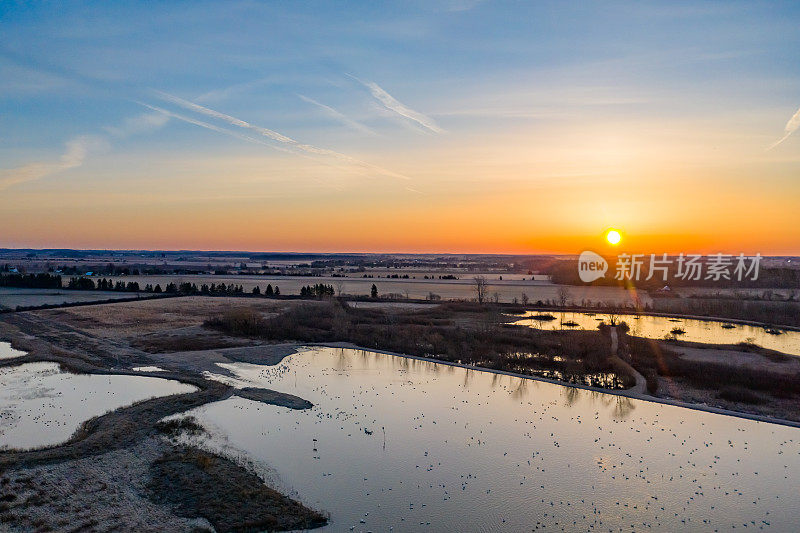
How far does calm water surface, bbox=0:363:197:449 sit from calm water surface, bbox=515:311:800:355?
21.8m

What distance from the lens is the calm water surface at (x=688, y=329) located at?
1102 inches

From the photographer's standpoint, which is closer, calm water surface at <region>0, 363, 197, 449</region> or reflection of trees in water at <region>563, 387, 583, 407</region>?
calm water surface at <region>0, 363, 197, 449</region>

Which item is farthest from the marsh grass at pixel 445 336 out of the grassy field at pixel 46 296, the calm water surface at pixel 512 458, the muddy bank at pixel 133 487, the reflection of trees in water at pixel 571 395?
the grassy field at pixel 46 296

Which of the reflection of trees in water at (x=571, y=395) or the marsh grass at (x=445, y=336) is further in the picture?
the marsh grass at (x=445, y=336)

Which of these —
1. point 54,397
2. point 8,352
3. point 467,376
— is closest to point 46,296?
point 8,352

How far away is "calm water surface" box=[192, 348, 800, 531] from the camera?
9.68 metres

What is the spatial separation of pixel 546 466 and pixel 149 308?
35.9 meters

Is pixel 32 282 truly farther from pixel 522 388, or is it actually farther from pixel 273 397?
pixel 522 388

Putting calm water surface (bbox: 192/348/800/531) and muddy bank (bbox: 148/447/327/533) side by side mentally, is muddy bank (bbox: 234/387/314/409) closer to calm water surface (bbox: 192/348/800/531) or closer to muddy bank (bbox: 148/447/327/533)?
calm water surface (bbox: 192/348/800/531)

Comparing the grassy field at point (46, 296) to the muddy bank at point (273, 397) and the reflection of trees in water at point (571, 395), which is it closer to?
the muddy bank at point (273, 397)

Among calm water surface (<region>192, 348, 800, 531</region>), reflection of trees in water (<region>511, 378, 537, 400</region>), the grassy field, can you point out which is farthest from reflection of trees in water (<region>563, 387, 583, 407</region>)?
the grassy field

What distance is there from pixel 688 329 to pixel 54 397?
103 ft

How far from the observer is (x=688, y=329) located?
105 feet

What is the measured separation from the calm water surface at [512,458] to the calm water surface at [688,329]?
1414 centimetres
